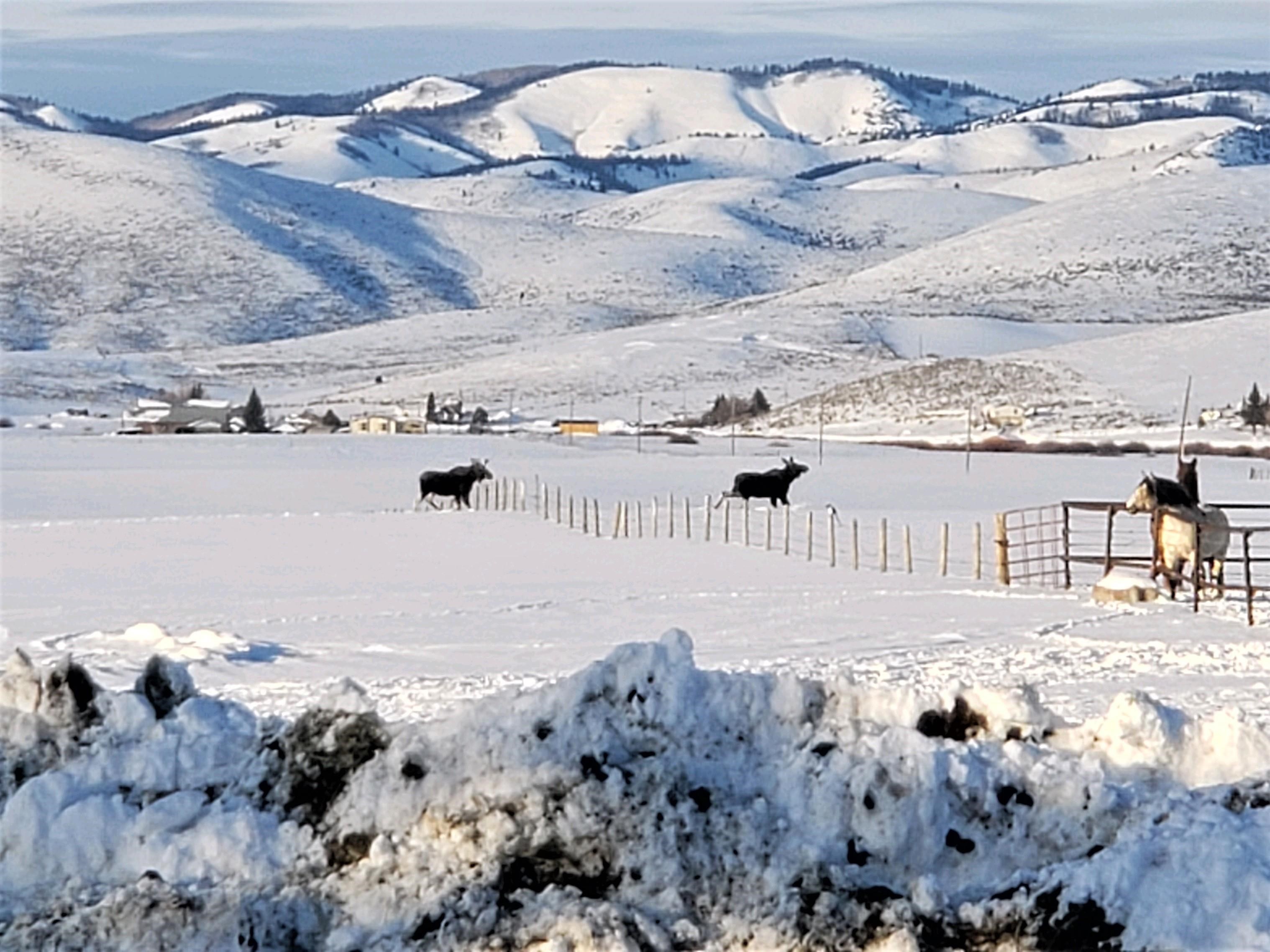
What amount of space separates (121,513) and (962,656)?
3086 cm

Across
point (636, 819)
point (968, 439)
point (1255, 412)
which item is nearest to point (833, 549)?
point (636, 819)

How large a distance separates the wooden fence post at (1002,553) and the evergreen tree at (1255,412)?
191 feet

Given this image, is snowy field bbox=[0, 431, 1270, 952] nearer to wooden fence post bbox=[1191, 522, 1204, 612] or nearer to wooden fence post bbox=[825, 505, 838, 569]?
wooden fence post bbox=[1191, 522, 1204, 612]

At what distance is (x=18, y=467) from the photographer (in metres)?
61.2

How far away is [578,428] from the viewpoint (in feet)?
315

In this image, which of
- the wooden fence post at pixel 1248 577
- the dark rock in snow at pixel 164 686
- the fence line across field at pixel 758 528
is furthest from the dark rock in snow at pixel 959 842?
the fence line across field at pixel 758 528

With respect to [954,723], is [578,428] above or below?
below

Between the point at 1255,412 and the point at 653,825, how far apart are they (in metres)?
84.3

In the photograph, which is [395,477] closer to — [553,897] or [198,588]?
[198,588]

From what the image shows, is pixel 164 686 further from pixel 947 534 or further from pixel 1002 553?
pixel 947 534

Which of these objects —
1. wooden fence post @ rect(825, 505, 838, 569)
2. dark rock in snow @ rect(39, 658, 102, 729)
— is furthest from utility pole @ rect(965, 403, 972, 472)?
→ dark rock in snow @ rect(39, 658, 102, 729)

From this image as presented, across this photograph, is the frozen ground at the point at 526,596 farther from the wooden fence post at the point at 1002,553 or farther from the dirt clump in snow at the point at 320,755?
the dirt clump in snow at the point at 320,755

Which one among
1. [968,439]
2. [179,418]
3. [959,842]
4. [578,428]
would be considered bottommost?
[578,428]

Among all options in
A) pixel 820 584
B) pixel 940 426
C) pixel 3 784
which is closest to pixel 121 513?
pixel 820 584
